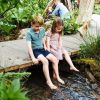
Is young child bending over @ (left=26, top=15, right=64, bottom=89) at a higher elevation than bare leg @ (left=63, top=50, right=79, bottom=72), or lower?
higher

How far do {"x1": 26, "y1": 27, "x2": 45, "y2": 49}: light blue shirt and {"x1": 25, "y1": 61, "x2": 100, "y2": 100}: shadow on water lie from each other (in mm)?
704

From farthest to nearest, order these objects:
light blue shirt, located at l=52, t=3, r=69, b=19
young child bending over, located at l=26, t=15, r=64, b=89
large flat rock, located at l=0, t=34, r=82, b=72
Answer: light blue shirt, located at l=52, t=3, r=69, b=19 → young child bending over, located at l=26, t=15, r=64, b=89 → large flat rock, located at l=0, t=34, r=82, b=72

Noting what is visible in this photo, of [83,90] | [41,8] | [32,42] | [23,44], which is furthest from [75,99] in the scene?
[41,8]

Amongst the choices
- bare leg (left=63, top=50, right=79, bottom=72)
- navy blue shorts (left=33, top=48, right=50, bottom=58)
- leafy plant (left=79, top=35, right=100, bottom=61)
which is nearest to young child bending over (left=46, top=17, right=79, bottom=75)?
bare leg (left=63, top=50, right=79, bottom=72)

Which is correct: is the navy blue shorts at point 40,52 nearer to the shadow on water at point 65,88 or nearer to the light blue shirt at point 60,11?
the shadow on water at point 65,88

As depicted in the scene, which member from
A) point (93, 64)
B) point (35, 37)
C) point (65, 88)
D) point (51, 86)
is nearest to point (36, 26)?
point (35, 37)

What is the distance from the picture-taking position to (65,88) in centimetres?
600

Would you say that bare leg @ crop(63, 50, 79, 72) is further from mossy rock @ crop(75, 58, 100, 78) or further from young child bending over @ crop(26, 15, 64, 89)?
young child bending over @ crop(26, 15, 64, 89)

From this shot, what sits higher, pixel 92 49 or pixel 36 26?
pixel 36 26

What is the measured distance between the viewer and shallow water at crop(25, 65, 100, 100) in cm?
555

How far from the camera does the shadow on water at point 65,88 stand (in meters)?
5.55

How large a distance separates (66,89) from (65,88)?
51 millimetres

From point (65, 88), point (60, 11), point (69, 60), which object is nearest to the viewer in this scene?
point (65, 88)

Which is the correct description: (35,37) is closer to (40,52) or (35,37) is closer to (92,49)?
(40,52)
